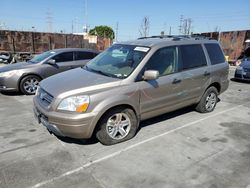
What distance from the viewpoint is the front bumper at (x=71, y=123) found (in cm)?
333

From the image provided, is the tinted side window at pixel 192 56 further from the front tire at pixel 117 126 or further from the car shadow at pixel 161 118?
the front tire at pixel 117 126

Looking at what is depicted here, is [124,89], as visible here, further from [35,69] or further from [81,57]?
[81,57]

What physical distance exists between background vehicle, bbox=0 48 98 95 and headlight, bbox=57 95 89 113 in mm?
4237

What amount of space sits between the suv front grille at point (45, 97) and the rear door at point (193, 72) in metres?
2.61

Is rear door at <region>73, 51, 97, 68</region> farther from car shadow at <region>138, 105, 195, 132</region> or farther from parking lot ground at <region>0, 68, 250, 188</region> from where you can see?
car shadow at <region>138, 105, 195, 132</region>

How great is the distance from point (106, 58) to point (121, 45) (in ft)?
1.42

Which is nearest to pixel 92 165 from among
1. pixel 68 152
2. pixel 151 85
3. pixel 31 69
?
pixel 68 152

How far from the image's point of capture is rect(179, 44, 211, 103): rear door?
4625mm

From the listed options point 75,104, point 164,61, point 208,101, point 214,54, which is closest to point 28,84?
point 75,104

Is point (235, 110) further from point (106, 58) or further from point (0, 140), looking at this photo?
point (0, 140)

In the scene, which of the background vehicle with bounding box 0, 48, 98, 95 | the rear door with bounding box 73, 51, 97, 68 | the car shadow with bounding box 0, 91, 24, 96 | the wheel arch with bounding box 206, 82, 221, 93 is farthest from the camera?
the rear door with bounding box 73, 51, 97, 68

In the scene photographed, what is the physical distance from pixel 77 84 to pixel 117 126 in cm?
98

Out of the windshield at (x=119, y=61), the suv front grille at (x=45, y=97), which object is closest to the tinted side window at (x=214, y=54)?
the windshield at (x=119, y=61)

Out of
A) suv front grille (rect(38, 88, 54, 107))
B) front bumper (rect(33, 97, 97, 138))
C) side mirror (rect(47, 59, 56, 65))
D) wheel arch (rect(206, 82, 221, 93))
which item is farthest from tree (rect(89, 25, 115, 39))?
front bumper (rect(33, 97, 97, 138))
